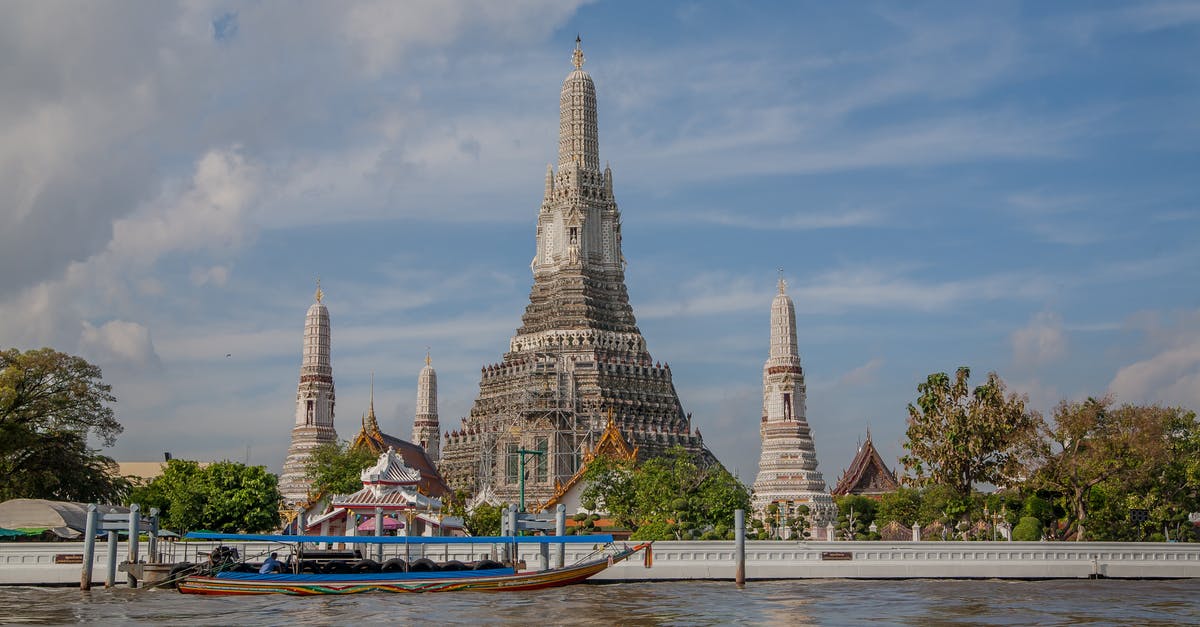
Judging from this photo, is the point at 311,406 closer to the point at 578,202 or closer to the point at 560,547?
the point at 578,202

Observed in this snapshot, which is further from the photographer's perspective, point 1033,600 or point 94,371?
point 94,371

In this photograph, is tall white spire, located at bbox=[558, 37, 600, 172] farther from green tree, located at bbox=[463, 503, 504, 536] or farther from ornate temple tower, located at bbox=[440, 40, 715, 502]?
green tree, located at bbox=[463, 503, 504, 536]

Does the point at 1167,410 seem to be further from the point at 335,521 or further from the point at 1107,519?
the point at 335,521

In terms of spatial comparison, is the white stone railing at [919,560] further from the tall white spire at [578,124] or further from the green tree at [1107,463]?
the tall white spire at [578,124]

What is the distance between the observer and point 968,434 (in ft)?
180

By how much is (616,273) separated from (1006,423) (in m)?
42.6

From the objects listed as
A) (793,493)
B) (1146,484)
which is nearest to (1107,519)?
(1146,484)

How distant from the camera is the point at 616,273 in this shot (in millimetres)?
94000

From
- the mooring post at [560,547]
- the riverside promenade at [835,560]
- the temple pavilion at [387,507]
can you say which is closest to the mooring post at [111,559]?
Result: the riverside promenade at [835,560]

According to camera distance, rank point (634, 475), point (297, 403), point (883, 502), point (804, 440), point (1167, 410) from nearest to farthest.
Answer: point (1167, 410)
point (634, 475)
point (883, 502)
point (804, 440)
point (297, 403)

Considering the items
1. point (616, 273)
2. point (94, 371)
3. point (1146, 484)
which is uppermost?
point (616, 273)

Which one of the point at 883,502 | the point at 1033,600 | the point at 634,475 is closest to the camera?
the point at 1033,600

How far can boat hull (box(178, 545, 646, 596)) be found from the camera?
131 feet

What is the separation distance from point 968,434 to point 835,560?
1216cm
